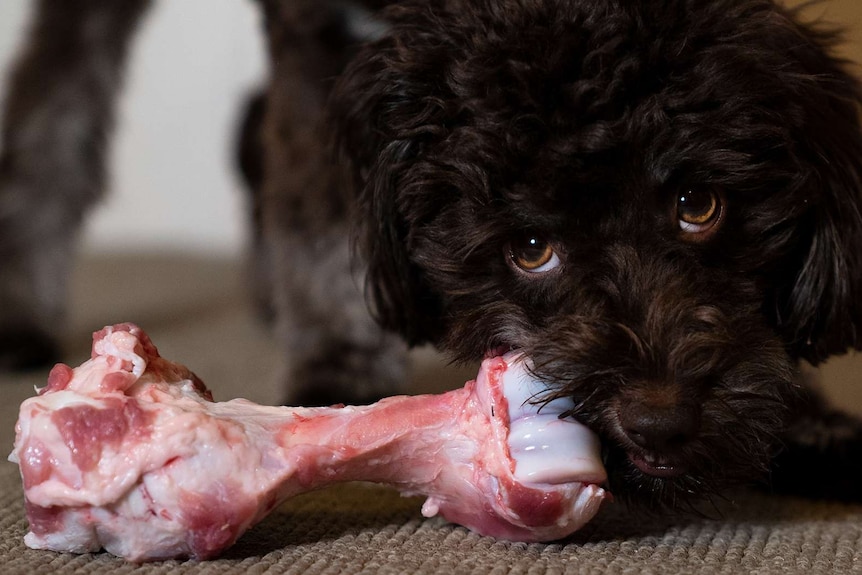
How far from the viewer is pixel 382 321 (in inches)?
61.7

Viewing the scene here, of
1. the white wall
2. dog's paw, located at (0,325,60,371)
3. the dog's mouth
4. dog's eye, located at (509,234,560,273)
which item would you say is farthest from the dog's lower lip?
the white wall

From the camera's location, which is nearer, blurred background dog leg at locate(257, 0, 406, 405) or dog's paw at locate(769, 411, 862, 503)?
dog's paw at locate(769, 411, 862, 503)

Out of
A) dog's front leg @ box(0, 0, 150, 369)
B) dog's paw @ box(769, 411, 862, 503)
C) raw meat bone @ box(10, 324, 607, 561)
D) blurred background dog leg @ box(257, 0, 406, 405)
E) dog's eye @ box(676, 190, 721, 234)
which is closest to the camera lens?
raw meat bone @ box(10, 324, 607, 561)

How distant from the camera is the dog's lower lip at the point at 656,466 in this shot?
3.67 feet

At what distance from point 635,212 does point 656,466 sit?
0.30 m

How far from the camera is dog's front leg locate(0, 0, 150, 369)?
253cm

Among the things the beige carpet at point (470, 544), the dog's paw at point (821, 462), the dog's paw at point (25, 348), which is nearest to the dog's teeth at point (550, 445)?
the beige carpet at point (470, 544)

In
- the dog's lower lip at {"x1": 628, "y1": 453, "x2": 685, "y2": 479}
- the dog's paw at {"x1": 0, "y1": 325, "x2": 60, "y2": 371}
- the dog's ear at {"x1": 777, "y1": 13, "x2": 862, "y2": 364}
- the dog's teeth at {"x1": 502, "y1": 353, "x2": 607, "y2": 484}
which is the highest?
the dog's ear at {"x1": 777, "y1": 13, "x2": 862, "y2": 364}

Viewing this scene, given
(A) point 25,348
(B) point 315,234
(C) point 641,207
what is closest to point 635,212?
(C) point 641,207

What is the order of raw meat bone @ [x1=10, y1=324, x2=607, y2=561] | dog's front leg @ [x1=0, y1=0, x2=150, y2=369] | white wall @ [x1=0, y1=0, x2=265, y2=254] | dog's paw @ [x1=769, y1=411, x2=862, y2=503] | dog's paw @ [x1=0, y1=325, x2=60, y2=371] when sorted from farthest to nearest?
white wall @ [x1=0, y1=0, x2=265, y2=254], dog's front leg @ [x1=0, y1=0, x2=150, y2=369], dog's paw @ [x1=0, y1=325, x2=60, y2=371], dog's paw @ [x1=769, y1=411, x2=862, y2=503], raw meat bone @ [x1=10, y1=324, x2=607, y2=561]

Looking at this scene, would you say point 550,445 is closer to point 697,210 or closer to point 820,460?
point 697,210

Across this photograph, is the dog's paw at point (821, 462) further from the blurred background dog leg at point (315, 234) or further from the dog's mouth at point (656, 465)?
the blurred background dog leg at point (315, 234)

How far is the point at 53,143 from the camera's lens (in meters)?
2.55

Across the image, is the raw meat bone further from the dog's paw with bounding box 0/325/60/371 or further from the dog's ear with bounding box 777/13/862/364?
the dog's paw with bounding box 0/325/60/371
